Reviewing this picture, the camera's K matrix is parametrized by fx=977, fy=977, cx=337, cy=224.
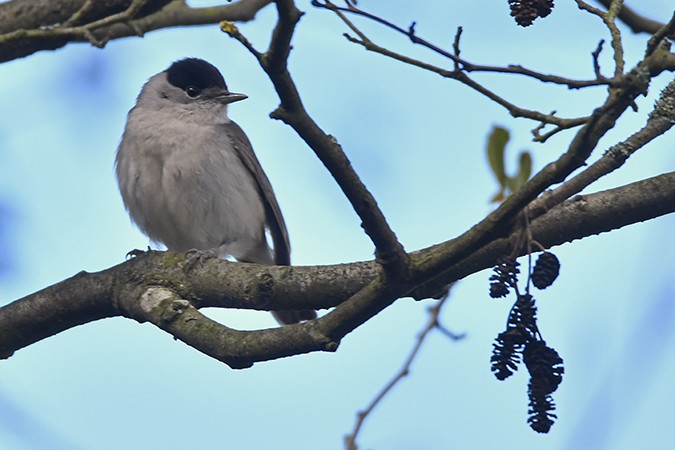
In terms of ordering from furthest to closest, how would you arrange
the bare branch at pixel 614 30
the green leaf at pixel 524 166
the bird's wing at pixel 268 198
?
the bird's wing at pixel 268 198 → the green leaf at pixel 524 166 → the bare branch at pixel 614 30

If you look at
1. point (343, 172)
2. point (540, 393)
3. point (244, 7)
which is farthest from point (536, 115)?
point (244, 7)

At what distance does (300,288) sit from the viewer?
495 centimetres

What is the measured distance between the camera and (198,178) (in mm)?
7555

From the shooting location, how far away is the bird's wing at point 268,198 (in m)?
8.28

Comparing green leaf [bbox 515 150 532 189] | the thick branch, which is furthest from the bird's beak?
green leaf [bbox 515 150 532 189]

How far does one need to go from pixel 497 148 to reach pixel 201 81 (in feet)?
12.8

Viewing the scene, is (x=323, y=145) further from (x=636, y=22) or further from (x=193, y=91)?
(x=193, y=91)

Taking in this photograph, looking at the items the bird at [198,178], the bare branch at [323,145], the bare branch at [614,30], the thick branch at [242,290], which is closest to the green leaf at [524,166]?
the thick branch at [242,290]

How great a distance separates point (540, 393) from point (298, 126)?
1251mm

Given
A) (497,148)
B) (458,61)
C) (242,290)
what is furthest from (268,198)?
(458,61)

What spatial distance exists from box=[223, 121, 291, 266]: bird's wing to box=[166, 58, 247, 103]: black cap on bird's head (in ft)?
1.17

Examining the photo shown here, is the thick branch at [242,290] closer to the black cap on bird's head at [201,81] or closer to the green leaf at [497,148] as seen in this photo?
the green leaf at [497,148]

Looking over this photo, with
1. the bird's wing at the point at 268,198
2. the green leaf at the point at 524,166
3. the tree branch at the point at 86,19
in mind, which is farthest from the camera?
the bird's wing at the point at 268,198

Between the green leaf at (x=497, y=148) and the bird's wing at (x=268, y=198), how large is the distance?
9.77 feet
